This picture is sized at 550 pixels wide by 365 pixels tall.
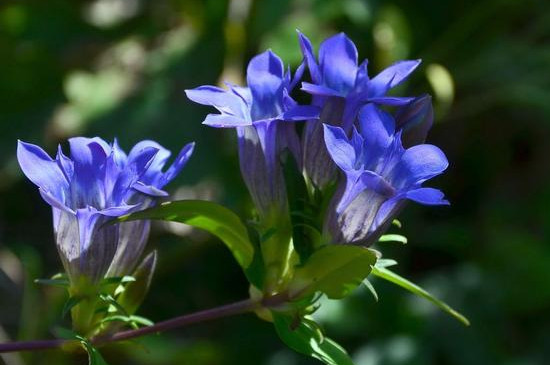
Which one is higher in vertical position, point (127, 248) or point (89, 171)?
point (89, 171)

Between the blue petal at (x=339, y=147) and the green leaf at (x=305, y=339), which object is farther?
the green leaf at (x=305, y=339)

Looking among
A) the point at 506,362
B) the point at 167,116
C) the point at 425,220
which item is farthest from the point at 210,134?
the point at 506,362

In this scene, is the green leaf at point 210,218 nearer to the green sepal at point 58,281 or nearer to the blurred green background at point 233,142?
the green sepal at point 58,281

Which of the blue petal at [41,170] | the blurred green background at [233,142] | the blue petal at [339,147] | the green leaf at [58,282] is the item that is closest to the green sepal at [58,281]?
the green leaf at [58,282]

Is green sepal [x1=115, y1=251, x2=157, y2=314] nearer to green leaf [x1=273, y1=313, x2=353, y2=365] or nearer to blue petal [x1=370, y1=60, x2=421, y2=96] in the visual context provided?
green leaf [x1=273, y1=313, x2=353, y2=365]

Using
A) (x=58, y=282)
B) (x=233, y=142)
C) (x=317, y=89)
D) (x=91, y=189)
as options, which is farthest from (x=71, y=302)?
(x=233, y=142)

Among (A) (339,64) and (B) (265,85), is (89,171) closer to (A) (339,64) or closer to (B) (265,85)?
(B) (265,85)

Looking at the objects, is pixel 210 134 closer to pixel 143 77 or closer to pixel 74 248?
pixel 143 77
